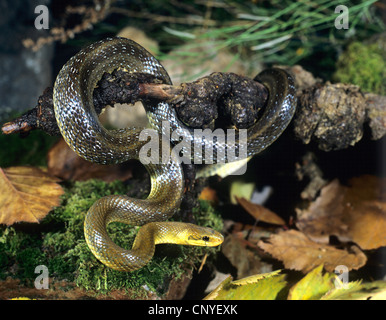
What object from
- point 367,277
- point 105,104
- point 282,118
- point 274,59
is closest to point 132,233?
point 105,104

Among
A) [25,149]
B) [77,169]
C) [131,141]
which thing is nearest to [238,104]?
[131,141]

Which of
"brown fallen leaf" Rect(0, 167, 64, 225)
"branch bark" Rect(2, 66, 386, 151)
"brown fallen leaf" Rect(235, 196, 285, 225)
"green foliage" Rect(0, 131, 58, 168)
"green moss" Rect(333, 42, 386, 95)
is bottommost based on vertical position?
"brown fallen leaf" Rect(235, 196, 285, 225)

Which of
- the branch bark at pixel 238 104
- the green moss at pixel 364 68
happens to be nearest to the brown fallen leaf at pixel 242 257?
the branch bark at pixel 238 104

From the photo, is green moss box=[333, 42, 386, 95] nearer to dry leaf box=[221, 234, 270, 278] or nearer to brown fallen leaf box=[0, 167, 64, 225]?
dry leaf box=[221, 234, 270, 278]

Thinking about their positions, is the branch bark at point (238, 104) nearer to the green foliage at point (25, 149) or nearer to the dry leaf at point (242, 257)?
the dry leaf at point (242, 257)

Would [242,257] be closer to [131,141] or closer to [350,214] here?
[350,214]

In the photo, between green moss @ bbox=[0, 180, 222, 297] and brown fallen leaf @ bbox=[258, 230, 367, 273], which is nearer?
green moss @ bbox=[0, 180, 222, 297]

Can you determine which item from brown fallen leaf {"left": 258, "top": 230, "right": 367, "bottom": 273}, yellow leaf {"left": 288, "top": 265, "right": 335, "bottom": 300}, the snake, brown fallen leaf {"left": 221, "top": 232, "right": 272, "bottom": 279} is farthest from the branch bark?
yellow leaf {"left": 288, "top": 265, "right": 335, "bottom": 300}
